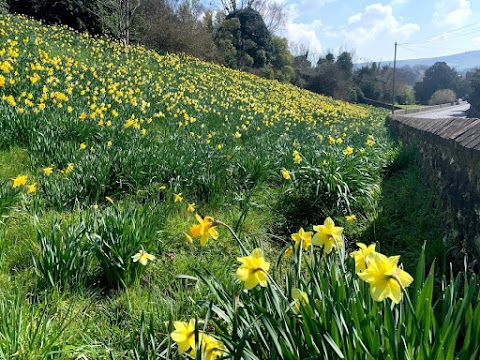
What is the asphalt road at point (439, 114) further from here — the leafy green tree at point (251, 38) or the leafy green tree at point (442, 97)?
the leafy green tree at point (442, 97)

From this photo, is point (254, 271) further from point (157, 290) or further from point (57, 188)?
point (57, 188)

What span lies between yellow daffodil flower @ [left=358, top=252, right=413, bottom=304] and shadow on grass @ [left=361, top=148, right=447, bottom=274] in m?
1.57

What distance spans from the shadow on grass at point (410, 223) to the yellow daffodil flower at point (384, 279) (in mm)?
1568

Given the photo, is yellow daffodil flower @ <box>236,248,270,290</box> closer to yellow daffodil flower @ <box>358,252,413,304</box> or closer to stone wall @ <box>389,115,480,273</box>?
yellow daffodil flower @ <box>358,252,413,304</box>

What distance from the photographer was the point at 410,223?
3.80m

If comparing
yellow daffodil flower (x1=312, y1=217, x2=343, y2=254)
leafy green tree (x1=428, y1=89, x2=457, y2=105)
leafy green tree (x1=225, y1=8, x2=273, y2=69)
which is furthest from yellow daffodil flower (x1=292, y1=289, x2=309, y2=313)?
leafy green tree (x1=428, y1=89, x2=457, y2=105)

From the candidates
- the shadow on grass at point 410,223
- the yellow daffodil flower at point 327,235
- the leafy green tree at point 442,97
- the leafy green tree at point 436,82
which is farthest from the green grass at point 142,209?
the leafy green tree at point 436,82

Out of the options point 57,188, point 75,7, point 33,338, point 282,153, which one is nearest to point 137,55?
point 75,7

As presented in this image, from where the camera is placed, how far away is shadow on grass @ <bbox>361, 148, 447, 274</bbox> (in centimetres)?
306

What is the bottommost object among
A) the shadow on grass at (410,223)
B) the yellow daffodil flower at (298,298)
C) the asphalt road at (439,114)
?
the shadow on grass at (410,223)

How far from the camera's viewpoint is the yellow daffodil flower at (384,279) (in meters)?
1.02

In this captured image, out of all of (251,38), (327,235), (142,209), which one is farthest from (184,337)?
(251,38)

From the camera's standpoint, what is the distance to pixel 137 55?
1360 centimetres

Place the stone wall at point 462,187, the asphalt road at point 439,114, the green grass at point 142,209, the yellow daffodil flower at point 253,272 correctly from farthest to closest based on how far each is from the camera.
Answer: the asphalt road at point 439,114 → the stone wall at point 462,187 → the green grass at point 142,209 → the yellow daffodil flower at point 253,272
